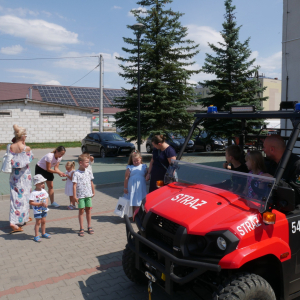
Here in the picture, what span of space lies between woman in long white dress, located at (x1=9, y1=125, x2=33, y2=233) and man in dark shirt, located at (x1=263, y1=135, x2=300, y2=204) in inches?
177

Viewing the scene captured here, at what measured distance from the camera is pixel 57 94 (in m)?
39.2

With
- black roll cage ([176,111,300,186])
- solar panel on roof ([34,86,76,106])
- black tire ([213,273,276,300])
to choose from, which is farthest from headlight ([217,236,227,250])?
solar panel on roof ([34,86,76,106])

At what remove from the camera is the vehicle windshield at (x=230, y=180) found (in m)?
3.00

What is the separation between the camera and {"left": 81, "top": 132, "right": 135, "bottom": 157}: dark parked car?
1977 centimetres

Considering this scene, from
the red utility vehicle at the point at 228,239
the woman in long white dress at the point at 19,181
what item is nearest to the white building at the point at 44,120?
the woman in long white dress at the point at 19,181

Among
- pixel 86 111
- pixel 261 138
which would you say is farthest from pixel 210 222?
pixel 86 111

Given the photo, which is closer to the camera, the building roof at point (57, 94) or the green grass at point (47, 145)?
the green grass at point (47, 145)

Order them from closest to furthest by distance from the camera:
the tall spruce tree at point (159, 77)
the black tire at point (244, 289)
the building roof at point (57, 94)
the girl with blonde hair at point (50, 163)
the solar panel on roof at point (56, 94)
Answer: the black tire at point (244, 289) < the girl with blonde hair at point (50, 163) < the tall spruce tree at point (159, 77) < the solar panel on roof at point (56, 94) < the building roof at point (57, 94)

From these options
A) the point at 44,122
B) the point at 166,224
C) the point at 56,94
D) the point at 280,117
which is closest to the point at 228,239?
the point at 166,224

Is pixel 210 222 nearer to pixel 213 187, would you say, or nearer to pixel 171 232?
pixel 171 232

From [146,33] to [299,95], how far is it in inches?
396

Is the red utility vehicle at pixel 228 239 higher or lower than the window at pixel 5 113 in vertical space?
lower

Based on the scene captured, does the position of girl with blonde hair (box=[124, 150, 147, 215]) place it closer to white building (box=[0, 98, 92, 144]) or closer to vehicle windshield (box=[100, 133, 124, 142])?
vehicle windshield (box=[100, 133, 124, 142])

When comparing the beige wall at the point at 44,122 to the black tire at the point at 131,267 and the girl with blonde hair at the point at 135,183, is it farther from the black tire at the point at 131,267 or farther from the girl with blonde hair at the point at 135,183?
the black tire at the point at 131,267
